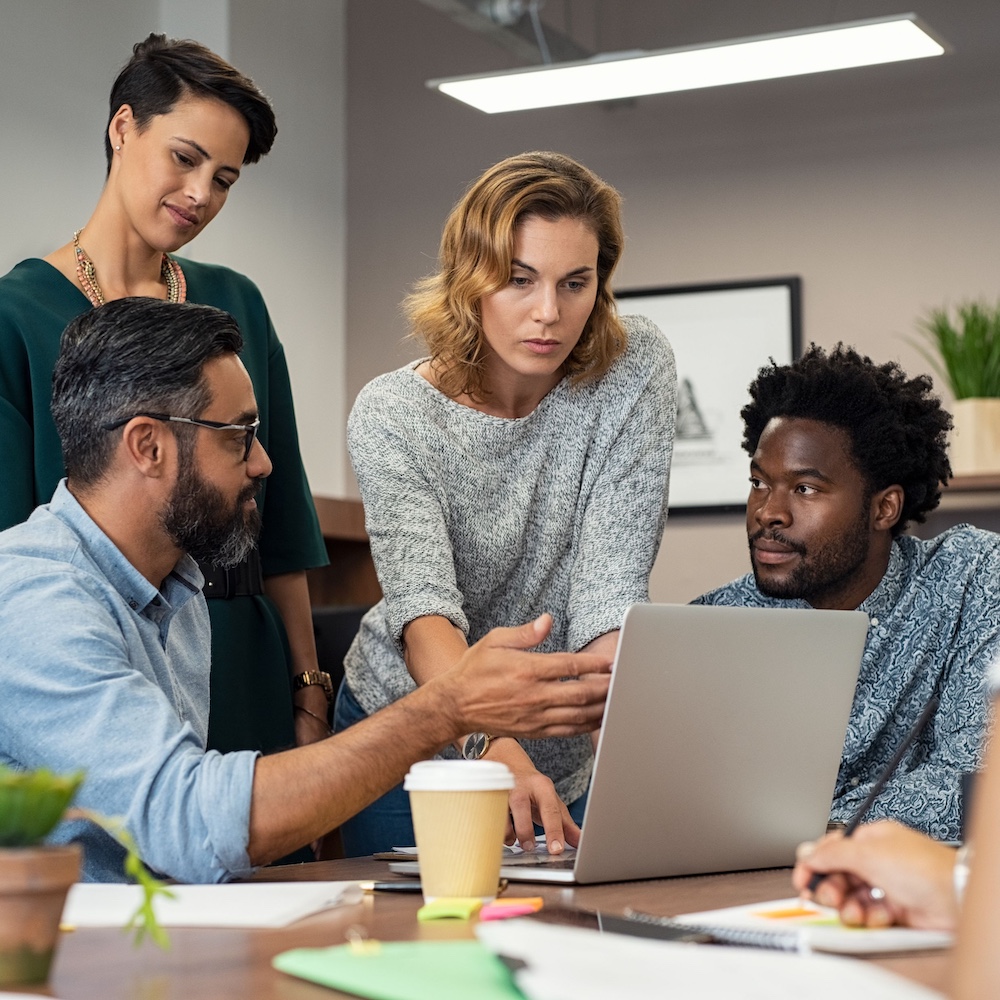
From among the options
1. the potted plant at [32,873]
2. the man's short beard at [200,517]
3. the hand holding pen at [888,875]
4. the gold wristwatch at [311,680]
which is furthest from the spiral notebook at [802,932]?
the gold wristwatch at [311,680]

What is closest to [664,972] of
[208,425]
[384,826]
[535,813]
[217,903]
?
[217,903]

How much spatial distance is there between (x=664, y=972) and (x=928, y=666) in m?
1.26

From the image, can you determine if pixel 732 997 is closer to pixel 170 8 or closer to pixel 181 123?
pixel 181 123

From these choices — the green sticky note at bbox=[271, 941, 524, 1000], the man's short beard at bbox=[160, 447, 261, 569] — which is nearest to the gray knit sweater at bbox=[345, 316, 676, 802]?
the man's short beard at bbox=[160, 447, 261, 569]

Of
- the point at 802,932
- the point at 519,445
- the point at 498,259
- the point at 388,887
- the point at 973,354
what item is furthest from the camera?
the point at 973,354

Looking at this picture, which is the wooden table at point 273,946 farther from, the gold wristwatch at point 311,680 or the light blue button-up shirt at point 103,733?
the gold wristwatch at point 311,680

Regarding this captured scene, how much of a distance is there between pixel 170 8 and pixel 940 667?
10.2 feet

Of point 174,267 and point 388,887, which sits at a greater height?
point 174,267

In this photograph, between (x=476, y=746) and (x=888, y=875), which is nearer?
(x=888, y=875)

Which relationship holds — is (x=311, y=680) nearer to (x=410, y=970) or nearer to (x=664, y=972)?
(x=410, y=970)

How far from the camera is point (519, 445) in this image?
1.94m

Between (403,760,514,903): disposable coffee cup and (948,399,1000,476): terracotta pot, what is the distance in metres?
2.95

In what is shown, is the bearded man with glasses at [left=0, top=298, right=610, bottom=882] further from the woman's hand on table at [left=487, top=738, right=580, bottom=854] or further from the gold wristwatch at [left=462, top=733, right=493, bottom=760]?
the gold wristwatch at [left=462, top=733, right=493, bottom=760]

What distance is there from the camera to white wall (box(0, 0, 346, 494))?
11.7 ft
